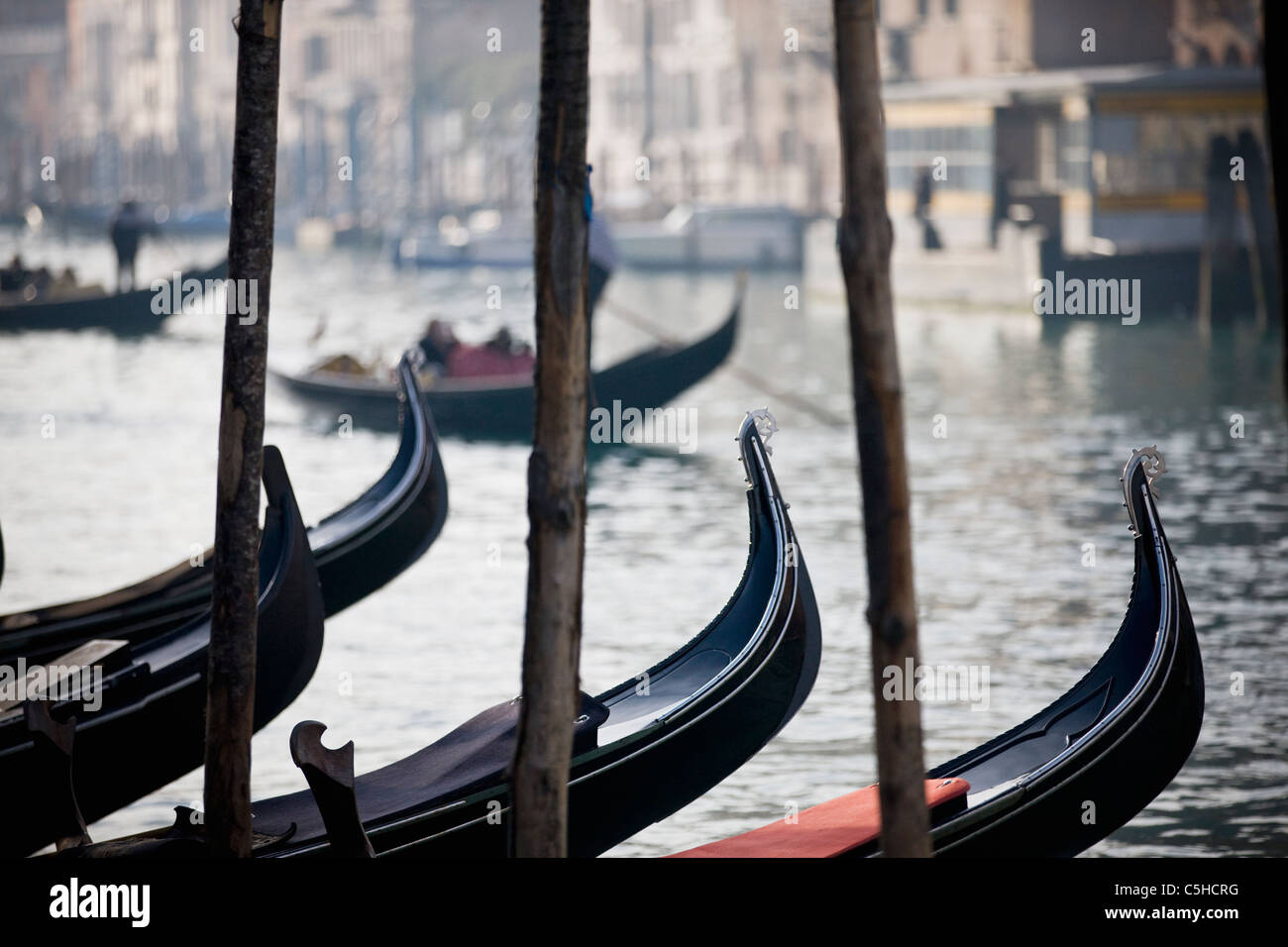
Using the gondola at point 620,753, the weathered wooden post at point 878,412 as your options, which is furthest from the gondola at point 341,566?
the weathered wooden post at point 878,412

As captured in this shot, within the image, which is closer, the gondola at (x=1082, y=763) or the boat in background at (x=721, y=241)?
the gondola at (x=1082, y=763)

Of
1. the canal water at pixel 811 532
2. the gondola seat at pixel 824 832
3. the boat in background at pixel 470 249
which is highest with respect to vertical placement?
the gondola seat at pixel 824 832

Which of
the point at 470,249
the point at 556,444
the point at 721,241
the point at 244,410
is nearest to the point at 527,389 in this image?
the point at 244,410

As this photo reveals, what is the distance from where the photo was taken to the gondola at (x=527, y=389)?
1146 centimetres

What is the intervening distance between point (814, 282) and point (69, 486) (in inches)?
617

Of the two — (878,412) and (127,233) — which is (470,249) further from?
(878,412)

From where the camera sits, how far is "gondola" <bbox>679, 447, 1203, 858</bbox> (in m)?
3.43

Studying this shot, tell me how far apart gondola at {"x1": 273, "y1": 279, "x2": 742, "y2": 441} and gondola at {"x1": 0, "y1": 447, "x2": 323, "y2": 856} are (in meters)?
6.79

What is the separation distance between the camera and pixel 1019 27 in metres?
25.6

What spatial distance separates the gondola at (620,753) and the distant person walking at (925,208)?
61.4 feet

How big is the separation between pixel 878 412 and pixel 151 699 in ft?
6.78

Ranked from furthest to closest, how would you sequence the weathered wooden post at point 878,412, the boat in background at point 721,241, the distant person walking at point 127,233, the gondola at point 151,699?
1. the boat in background at point 721,241
2. the distant person walking at point 127,233
3. the gondola at point 151,699
4. the weathered wooden post at point 878,412

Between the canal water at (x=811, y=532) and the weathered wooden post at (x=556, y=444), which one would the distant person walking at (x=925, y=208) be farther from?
the weathered wooden post at (x=556, y=444)
